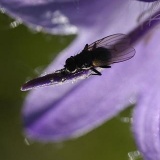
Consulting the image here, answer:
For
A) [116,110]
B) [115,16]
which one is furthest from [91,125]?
[115,16]

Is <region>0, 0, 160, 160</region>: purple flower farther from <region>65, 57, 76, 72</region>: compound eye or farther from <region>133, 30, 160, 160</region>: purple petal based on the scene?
<region>65, 57, 76, 72</region>: compound eye

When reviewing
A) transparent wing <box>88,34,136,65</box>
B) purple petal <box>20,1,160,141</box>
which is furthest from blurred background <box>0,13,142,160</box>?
transparent wing <box>88,34,136,65</box>

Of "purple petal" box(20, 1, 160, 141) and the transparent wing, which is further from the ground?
"purple petal" box(20, 1, 160, 141)

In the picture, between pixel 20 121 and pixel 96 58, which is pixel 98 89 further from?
pixel 20 121

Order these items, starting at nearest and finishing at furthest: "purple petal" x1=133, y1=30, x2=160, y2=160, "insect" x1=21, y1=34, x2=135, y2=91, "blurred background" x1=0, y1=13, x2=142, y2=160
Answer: "insect" x1=21, y1=34, x2=135, y2=91
"purple petal" x1=133, y1=30, x2=160, y2=160
"blurred background" x1=0, y1=13, x2=142, y2=160

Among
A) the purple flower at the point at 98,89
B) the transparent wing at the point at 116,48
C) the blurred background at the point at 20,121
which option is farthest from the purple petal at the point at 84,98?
the blurred background at the point at 20,121

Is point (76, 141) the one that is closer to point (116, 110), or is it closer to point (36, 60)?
point (36, 60)

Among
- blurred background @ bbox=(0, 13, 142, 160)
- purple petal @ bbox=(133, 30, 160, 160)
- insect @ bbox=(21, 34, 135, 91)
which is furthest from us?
blurred background @ bbox=(0, 13, 142, 160)
